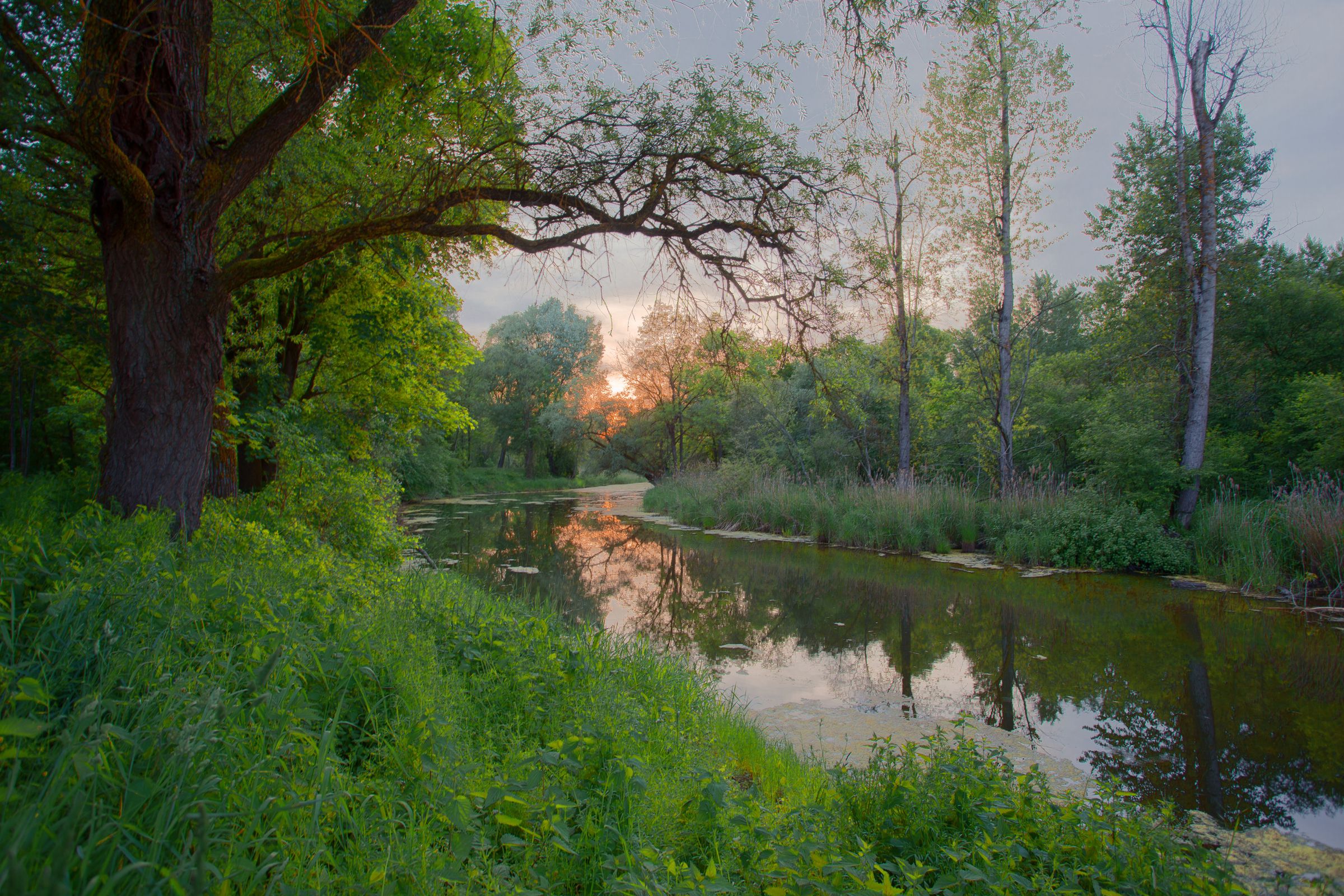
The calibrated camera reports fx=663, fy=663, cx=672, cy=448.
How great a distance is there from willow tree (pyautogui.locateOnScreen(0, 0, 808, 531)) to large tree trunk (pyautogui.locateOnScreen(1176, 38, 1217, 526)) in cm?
1056

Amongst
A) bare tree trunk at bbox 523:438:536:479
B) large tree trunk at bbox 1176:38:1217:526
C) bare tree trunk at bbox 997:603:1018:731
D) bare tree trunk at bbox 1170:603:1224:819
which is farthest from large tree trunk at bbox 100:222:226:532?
bare tree trunk at bbox 523:438:536:479

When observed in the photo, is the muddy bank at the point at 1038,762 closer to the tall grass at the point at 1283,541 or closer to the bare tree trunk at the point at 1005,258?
the tall grass at the point at 1283,541

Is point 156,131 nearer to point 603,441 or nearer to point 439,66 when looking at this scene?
point 439,66

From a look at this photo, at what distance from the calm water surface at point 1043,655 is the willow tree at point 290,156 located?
13.6 feet

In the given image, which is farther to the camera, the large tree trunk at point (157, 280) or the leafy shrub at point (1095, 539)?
the leafy shrub at point (1095, 539)

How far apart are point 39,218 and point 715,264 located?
6.38m

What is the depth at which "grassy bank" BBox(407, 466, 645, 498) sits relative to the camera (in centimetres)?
2939

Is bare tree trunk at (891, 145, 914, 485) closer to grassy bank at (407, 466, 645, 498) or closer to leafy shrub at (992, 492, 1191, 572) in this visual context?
leafy shrub at (992, 492, 1191, 572)

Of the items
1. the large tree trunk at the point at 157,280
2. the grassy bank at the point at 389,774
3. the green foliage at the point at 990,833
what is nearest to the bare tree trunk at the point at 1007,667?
the grassy bank at the point at 389,774

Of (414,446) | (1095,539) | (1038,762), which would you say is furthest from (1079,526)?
(414,446)

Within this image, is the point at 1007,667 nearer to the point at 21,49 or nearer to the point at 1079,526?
the point at 1079,526

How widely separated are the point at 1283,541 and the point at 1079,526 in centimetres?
262

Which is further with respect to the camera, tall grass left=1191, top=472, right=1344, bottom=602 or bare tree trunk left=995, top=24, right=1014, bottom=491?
bare tree trunk left=995, top=24, right=1014, bottom=491

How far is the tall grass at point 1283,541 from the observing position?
8.52m
